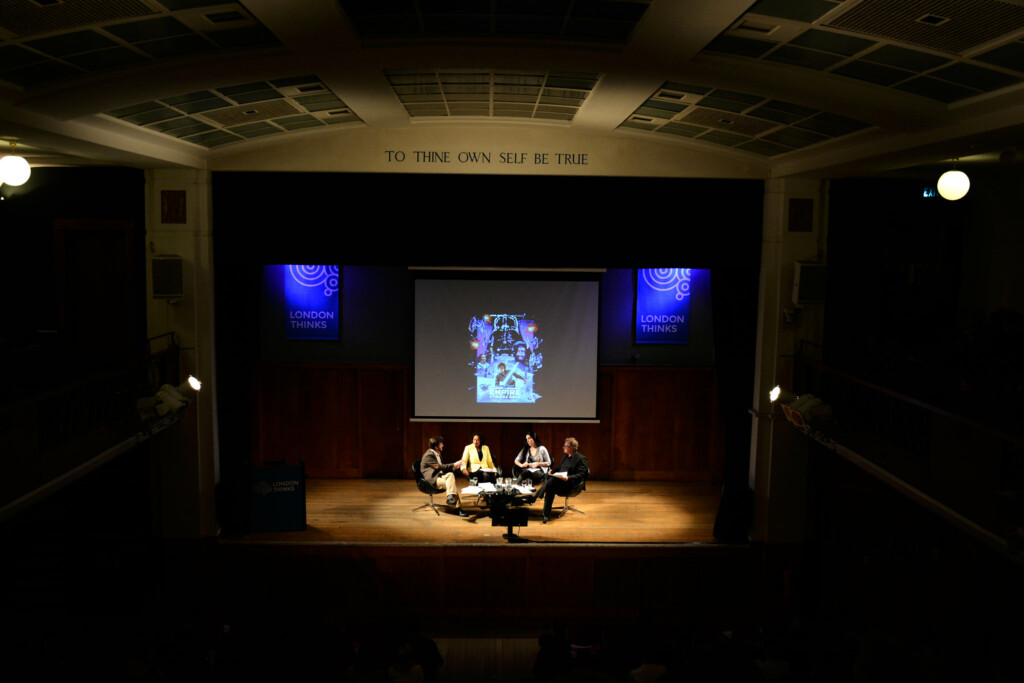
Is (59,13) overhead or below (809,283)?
overhead

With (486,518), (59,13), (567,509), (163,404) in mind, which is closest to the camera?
(59,13)

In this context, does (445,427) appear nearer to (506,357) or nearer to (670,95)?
(506,357)

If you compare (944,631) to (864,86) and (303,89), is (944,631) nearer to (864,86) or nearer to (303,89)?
(864,86)

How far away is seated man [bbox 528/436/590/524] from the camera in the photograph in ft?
32.5

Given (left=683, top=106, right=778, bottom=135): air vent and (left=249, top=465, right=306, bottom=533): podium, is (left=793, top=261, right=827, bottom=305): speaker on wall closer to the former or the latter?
(left=683, top=106, right=778, bottom=135): air vent

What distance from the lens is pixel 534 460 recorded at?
10453 mm

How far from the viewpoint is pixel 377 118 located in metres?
8.09

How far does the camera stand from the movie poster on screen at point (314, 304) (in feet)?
→ 37.1

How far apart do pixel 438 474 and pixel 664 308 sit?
4194 millimetres

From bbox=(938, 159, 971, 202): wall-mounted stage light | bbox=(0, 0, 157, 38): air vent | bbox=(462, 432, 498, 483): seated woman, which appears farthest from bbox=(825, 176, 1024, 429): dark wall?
bbox=(0, 0, 157, 38): air vent

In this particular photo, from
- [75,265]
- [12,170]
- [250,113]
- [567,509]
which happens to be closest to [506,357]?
[567,509]

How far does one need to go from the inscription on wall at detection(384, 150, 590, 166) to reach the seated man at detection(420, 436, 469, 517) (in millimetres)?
3667

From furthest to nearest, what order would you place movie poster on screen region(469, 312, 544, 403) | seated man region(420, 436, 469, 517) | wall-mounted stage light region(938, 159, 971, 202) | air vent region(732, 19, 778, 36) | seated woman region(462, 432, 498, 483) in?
movie poster on screen region(469, 312, 544, 403) < seated woman region(462, 432, 498, 483) < seated man region(420, 436, 469, 517) < wall-mounted stage light region(938, 159, 971, 202) < air vent region(732, 19, 778, 36)

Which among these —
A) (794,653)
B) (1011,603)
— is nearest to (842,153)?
(1011,603)
